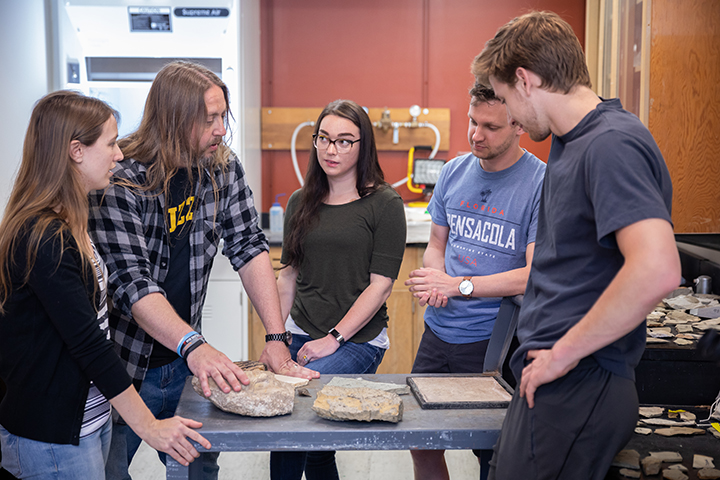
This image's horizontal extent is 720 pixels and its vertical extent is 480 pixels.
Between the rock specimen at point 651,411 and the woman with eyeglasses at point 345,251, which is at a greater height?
the woman with eyeglasses at point 345,251

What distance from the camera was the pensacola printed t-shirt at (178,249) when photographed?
1.49 m

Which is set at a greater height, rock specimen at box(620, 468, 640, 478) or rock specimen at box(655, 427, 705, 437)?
rock specimen at box(620, 468, 640, 478)

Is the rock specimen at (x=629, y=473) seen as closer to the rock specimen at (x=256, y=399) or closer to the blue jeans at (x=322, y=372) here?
the rock specimen at (x=256, y=399)

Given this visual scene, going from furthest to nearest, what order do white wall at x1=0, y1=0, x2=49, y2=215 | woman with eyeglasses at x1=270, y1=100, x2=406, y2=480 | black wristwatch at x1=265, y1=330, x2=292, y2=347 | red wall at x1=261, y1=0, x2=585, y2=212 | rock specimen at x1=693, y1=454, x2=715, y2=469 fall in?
1. red wall at x1=261, y1=0, x2=585, y2=212
2. white wall at x1=0, y1=0, x2=49, y2=215
3. woman with eyeglasses at x1=270, y1=100, x2=406, y2=480
4. black wristwatch at x1=265, y1=330, x2=292, y2=347
5. rock specimen at x1=693, y1=454, x2=715, y2=469

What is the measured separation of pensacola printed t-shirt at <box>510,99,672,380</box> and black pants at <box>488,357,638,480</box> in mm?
36

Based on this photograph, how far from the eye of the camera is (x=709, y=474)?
115 centimetres

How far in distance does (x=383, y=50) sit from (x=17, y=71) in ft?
6.77

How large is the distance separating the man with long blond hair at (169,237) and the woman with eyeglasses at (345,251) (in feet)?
0.54

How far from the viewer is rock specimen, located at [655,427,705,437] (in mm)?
1346

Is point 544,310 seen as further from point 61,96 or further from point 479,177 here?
point 61,96

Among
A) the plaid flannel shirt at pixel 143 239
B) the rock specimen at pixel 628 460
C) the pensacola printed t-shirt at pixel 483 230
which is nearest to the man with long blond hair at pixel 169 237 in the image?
the plaid flannel shirt at pixel 143 239

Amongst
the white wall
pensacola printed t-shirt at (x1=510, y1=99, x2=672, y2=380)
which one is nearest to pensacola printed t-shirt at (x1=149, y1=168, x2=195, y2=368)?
pensacola printed t-shirt at (x1=510, y1=99, x2=672, y2=380)

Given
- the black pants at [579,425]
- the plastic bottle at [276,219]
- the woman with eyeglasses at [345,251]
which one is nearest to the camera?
→ the black pants at [579,425]

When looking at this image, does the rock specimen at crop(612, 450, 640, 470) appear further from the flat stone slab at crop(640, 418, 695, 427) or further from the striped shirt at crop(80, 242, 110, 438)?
the striped shirt at crop(80, 242, 110, 438)
